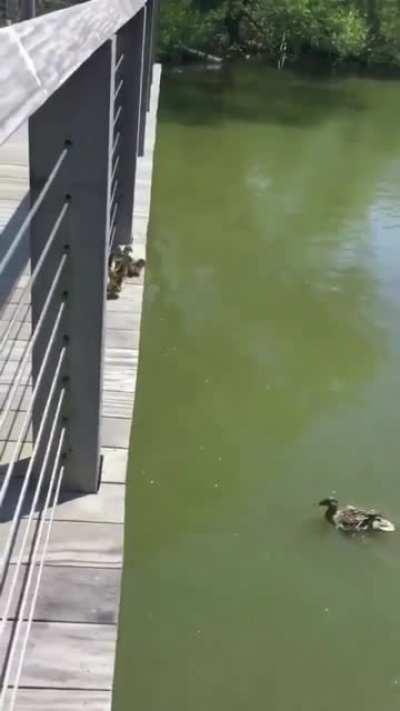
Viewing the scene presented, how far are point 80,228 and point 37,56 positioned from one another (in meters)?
0.74

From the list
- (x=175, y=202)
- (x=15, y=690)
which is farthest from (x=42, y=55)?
(x=175, y=202)

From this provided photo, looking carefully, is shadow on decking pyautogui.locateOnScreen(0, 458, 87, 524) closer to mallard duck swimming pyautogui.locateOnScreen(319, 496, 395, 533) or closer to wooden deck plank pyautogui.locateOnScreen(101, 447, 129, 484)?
wooden deck plank pyautogui.locateOnScreen(101, 447, 129, 484)

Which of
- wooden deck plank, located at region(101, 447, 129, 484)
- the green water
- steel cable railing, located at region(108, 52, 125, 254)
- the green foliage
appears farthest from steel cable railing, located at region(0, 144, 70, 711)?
the green foliage

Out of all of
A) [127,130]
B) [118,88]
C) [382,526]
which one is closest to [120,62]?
[118,88]

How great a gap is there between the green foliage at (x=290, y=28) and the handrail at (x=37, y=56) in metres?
12.0

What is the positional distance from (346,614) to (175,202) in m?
4.29

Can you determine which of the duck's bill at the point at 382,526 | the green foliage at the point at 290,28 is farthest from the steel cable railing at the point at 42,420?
the green foliage at the point at 290,28

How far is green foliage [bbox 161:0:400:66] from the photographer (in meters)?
12.8

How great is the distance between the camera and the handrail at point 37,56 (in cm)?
62

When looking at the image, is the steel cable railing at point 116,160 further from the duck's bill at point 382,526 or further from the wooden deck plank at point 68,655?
the wooden deck plank at point 68,655

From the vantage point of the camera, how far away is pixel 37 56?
76 cm

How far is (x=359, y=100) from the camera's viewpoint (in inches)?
446

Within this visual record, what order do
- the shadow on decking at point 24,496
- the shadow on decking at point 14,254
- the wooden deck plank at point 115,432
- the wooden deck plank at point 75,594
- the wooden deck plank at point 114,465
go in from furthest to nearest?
the shadow on decking at point 14,254 < the wooden deck plank at point 115,432 < the wooden deck plank at point 114,465 < the shadow on decking at point 24,496 < the wooden deck plank at point 75,594

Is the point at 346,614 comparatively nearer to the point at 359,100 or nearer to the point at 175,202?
the point at 175,202
